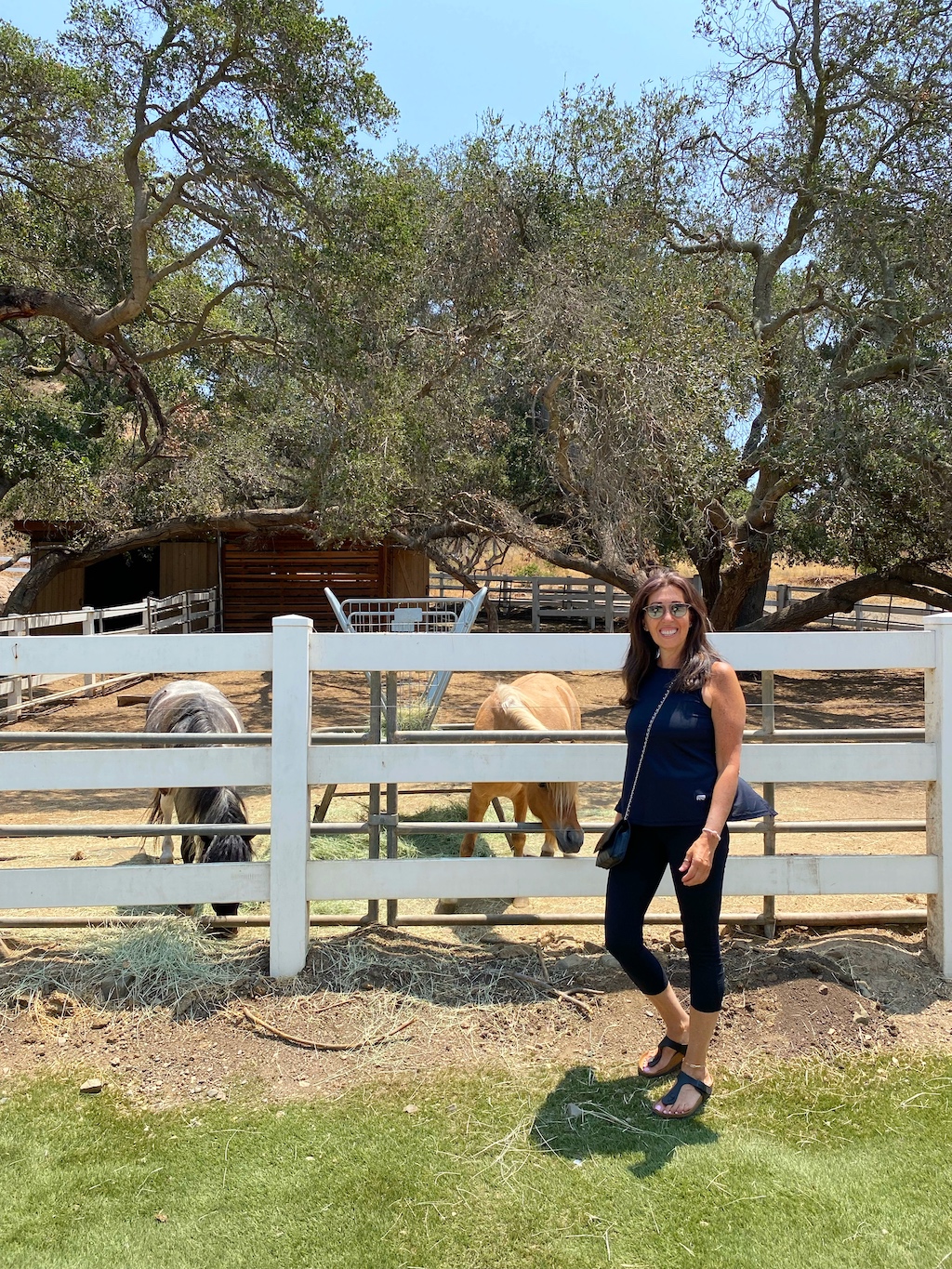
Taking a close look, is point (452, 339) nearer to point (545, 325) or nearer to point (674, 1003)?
point (545, 325)

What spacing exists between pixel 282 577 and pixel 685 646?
19.0 meters

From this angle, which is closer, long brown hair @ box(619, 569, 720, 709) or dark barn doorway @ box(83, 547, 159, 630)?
long brown hair @ box(619, 569, 720, 709)

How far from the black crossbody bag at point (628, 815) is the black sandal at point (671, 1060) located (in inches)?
24.6

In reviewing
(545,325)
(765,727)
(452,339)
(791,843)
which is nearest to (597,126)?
(452,339)

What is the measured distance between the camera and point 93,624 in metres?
14.0

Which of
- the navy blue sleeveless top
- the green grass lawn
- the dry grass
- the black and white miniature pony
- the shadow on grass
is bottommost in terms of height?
the green grass lawn

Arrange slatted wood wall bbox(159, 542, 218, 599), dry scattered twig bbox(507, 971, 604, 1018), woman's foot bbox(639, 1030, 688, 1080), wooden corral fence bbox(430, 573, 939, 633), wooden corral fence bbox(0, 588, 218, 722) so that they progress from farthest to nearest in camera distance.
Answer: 1. slatted wood wall bbox(159, 542, 218, 599)
2. wooden corral fence bbox(430, 573, 939, 633)
3. wooden corral fence bbox(0, 588, 218, 722)
4. dry scattered twig bbox(507, 971, 604, 1018)
5. woman's foot bbox(639, 1030, 688, 1080)

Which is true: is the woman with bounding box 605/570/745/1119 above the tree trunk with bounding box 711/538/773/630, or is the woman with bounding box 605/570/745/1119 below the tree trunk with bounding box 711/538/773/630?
below

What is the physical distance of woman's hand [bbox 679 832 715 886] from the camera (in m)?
2.43

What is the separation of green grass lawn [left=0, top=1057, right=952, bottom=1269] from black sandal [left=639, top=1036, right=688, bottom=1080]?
7 cm

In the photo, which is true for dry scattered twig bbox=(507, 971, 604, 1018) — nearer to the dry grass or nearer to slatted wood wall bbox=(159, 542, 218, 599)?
the dry grass

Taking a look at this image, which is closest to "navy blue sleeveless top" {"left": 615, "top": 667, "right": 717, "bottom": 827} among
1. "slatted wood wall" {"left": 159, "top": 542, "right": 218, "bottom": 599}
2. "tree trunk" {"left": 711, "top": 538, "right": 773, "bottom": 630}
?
"tree trunk" {"left": 711, "top": 538, "right": 773, "bottom": 630}

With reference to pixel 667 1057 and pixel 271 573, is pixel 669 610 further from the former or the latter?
pixel 271 573

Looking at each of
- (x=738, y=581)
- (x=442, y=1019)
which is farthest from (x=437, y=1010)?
(x=738, y=581)
